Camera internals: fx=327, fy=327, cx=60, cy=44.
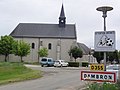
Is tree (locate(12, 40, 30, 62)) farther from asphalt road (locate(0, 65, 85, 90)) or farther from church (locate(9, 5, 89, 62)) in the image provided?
asphalt road (locate(0, 65, 85, 90))

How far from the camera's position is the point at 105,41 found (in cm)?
1178

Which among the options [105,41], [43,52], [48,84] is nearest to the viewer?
[105,41]

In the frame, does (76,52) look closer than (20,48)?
No

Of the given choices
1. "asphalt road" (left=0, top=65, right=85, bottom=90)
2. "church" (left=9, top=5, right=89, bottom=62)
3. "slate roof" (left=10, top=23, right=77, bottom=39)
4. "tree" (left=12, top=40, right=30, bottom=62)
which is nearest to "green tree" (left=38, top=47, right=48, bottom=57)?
"tree" (left=12, top=40, right=30, bottom=62)

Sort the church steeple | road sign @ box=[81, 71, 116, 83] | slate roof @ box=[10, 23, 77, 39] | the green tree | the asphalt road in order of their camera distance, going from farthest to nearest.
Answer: the church steeple, slate roof @ box=[10, 23, 77, 39], the green tree, the asphalt road, road sign @ box=[81, 71, 116, 83]

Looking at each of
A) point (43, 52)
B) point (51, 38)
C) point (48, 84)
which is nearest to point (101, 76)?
point (48, 84)

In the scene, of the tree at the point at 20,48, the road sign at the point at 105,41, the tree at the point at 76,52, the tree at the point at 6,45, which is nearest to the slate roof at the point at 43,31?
the tree at the point at 76,52

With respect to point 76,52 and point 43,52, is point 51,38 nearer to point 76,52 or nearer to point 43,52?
point 43,52

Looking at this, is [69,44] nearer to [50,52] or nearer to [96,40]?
[50,52]

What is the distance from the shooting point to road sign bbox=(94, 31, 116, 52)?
11602 millimetres

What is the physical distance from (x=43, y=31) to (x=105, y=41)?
9620cm

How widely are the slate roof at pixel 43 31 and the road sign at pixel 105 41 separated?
92678 mm

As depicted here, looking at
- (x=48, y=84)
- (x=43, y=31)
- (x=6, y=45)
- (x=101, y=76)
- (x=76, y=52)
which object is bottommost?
(x=48, y=84)

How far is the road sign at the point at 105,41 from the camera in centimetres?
1160
